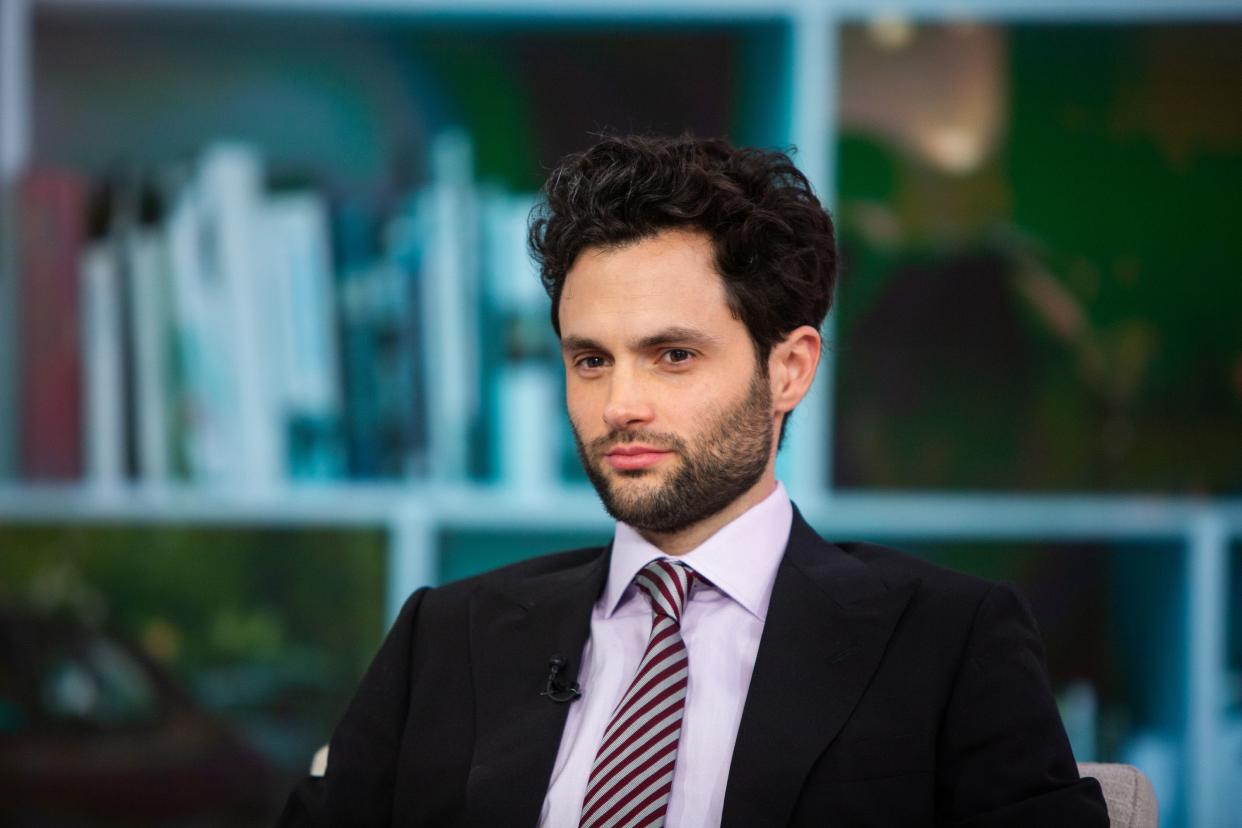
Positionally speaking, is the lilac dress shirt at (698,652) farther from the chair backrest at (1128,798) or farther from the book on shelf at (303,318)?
the book on shelf at (303,318)

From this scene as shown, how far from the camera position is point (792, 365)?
172 centimetres

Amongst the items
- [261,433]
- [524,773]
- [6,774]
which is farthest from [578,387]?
[6,774]

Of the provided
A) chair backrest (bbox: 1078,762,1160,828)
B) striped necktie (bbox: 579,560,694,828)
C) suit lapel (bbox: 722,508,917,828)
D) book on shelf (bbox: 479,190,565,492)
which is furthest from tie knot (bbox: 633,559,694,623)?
book on shelf (bbox: 479,190,565,492)

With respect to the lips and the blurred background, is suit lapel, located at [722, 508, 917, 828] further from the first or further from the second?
the blurred background

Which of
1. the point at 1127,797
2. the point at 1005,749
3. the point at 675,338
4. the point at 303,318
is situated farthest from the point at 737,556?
the point at 303,318

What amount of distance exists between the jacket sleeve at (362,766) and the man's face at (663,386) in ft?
1.19

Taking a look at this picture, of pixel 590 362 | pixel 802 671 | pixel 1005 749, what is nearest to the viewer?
pixel 1005 749

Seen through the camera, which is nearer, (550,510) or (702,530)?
(702,530)

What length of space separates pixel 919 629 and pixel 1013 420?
4.33 feet

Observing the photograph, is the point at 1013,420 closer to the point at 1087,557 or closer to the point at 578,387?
the point at 1087,557

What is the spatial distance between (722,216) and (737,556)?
15.6 inches

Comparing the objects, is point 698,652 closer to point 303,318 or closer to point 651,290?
point 651,290

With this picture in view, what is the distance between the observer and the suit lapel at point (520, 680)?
1577mm

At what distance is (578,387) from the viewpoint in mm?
1643
